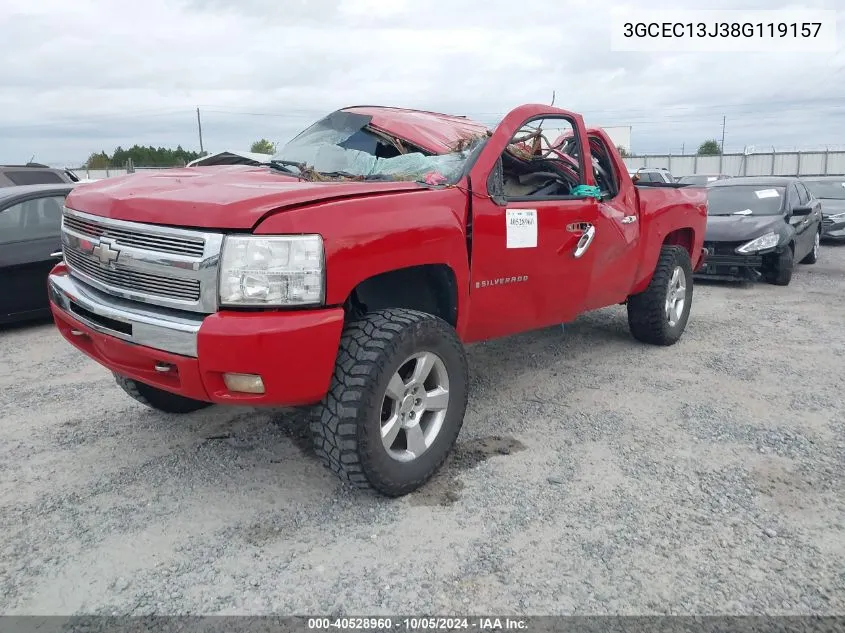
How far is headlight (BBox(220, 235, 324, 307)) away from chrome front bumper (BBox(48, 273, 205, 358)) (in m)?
0.21

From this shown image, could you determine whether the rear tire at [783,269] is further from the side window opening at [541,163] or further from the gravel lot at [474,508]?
the side window opening at [541,163]

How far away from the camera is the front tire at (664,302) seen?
18.4 feet

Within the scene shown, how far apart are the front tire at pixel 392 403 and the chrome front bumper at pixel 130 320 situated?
634 millimetres

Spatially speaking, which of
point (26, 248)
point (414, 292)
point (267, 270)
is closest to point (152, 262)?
point (267, 270)

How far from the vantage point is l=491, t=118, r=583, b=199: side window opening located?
4.23 metres

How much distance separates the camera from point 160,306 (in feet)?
9.29

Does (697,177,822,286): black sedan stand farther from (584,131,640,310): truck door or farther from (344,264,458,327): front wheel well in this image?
(344,264,458,327): front wheel well

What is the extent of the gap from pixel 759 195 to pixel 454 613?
9.75m

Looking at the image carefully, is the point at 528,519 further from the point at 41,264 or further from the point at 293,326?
the point at 41,264

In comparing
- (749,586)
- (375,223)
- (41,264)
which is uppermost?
(375,223)

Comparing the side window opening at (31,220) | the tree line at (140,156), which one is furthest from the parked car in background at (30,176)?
the tree line at (140,156)

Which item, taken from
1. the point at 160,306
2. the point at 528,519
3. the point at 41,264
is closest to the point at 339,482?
the point at 528,519

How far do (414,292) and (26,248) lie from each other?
5.04m

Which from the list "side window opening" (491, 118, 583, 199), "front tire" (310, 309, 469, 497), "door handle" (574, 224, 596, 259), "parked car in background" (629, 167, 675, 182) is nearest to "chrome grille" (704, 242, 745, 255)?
"parked car in background" (629, 167, 675, 182)
